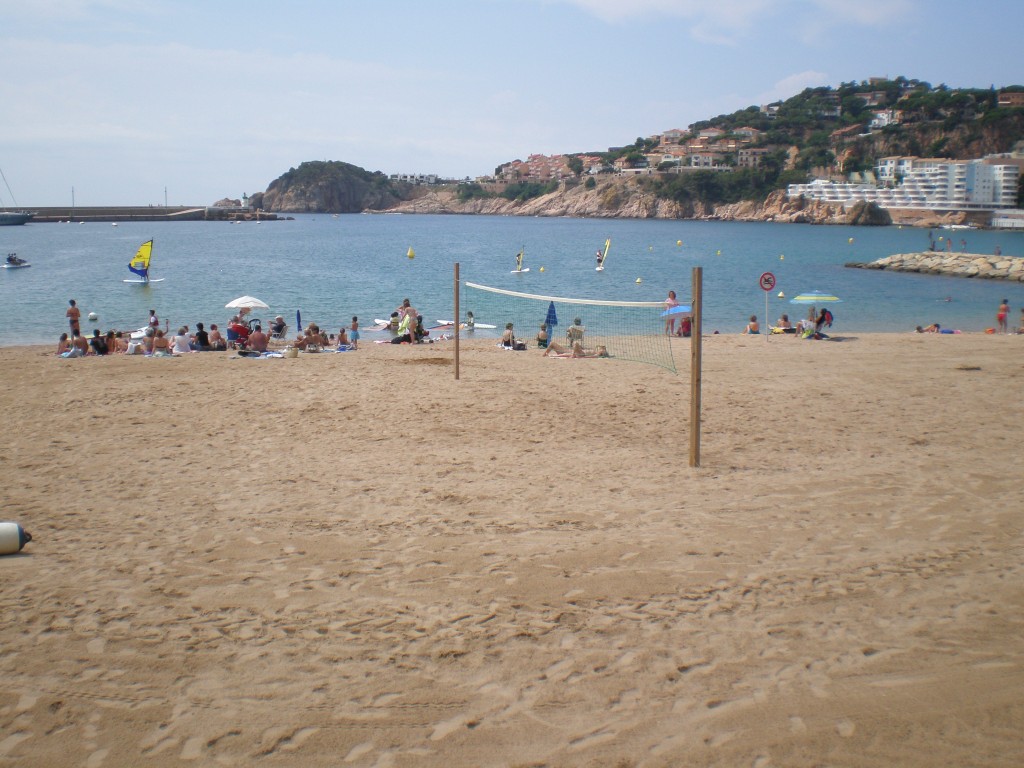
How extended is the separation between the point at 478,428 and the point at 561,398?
209 cm

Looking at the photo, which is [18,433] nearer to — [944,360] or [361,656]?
[361,656]

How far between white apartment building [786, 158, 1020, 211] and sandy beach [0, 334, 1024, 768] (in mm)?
121116

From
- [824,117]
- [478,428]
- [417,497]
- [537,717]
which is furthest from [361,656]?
[824,117]

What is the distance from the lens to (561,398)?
36.8 feet

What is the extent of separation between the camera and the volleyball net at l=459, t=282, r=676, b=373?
55.6 feet

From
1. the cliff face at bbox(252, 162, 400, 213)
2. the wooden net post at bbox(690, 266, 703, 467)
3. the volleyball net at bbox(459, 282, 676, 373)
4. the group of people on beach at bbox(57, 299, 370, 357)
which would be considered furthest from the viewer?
the cliff face at bbox(252, 162, 400, 213)

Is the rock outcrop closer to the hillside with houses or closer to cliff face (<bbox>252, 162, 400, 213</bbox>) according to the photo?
the hillside with houses

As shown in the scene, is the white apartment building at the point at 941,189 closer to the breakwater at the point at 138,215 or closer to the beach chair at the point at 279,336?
the breakwater at the point at 138,215

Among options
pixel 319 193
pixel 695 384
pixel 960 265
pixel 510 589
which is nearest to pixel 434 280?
pixel 960 265

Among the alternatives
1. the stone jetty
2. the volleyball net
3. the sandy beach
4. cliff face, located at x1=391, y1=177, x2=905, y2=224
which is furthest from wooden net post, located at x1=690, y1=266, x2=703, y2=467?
cliff face, located at x1=391, y1=177, x2=905, y2=224

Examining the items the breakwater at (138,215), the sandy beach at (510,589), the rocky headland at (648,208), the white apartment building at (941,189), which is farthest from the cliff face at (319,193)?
the sandy beach at (510,589)

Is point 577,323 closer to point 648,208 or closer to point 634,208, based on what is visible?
point 648,208

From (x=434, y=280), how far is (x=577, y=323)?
25851mm

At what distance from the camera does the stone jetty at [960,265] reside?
138ft
